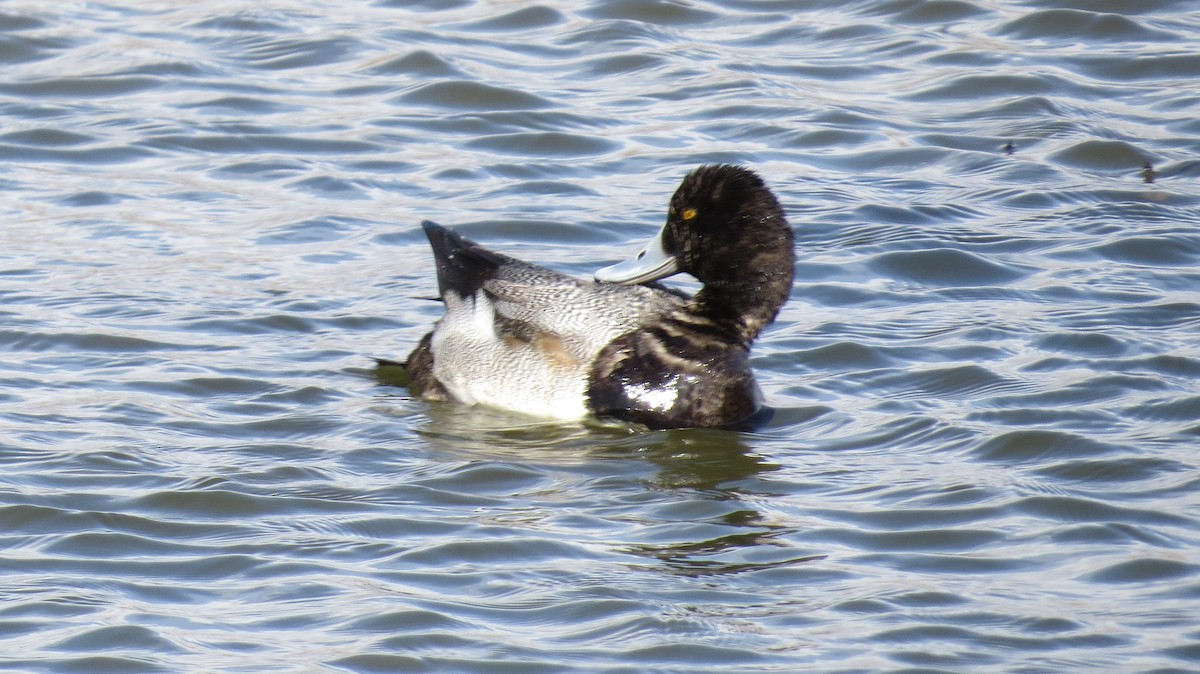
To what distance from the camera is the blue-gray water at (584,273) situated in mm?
5434

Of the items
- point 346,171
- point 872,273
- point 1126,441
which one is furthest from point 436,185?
point 1126,441

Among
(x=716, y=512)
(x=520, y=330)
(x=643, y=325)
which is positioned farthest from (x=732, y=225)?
(x=716, y=512)

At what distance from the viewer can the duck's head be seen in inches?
295

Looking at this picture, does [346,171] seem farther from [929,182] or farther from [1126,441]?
[1126,441]

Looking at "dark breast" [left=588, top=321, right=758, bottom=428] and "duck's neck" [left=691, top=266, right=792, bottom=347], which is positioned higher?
"duck's neck" [left=691, top=266, right=792, bottom=347]

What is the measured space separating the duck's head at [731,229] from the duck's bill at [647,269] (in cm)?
9

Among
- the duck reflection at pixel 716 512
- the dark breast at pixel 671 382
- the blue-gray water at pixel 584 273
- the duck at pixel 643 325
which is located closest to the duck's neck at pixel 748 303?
the duck at pixel 643 325

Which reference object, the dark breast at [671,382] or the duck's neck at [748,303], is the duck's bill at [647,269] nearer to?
the duck's neck at [748,303]

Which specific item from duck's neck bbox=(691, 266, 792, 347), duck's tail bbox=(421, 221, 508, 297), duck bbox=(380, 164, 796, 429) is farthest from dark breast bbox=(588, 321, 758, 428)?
duck's tail bbox=(421, 221, 508, 297)

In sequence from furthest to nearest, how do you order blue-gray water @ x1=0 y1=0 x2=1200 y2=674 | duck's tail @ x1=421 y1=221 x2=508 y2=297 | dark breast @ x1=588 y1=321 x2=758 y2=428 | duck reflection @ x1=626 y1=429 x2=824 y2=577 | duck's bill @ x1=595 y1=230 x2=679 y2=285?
duck's tail @ x1=421 y1=221 x2=508 y2=297, duck's bill @ x1=595 y1=230 x2=679 y2=285, dark breast @ x1=588 y1=321 x2=758 y2=428, duck reflection @ x1=626 y1=429 x2=824 y2=577, blue-gray water @ x1=0 y1=0 x2=1200 y2=674

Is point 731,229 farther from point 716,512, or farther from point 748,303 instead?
point 716,512

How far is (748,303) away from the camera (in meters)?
7.55

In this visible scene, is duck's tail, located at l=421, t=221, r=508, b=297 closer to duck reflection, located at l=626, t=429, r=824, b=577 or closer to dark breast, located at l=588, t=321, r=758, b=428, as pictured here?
dark breast, located at l=588, t=321, r=758, b=428

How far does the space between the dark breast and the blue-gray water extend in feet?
0.34
